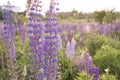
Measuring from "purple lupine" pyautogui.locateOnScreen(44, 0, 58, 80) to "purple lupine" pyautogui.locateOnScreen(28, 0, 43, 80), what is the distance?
0.23 feet

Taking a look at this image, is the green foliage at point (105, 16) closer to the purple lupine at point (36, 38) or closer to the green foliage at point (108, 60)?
the green foliage at point (108, 60)

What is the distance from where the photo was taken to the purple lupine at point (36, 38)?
145 inches

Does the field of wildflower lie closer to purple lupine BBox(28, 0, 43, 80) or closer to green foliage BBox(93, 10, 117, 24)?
purple lupine BBox(28, 0, 43, 80)

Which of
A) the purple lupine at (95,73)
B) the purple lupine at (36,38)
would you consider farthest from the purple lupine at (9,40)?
the purple lupine at (95,73)

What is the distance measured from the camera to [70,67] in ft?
20.7

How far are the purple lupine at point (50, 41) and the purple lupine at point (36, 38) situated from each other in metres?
0.07

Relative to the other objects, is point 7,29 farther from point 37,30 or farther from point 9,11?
point 37,30

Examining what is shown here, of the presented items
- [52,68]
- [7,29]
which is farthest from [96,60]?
[52,68]

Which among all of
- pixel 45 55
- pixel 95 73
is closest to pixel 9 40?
pixel 45 55

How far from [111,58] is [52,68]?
8.40 feet

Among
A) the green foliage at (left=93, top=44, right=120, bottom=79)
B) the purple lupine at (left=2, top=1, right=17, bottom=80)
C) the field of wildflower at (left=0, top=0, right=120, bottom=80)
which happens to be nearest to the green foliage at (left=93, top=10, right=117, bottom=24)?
the field of wildflower at (left=0, top=0, right=120, bottom=80)

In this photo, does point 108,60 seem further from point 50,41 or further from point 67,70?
point 50,41

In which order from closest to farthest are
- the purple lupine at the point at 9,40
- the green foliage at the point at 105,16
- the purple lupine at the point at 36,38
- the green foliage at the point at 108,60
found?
the purple lupine at the point at 36,38 → the purple lupine at the point at 9,40 → the green foliage at the point at 108,60 → the green foliage at the point at 105,16

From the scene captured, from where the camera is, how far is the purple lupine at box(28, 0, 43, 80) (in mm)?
3689
